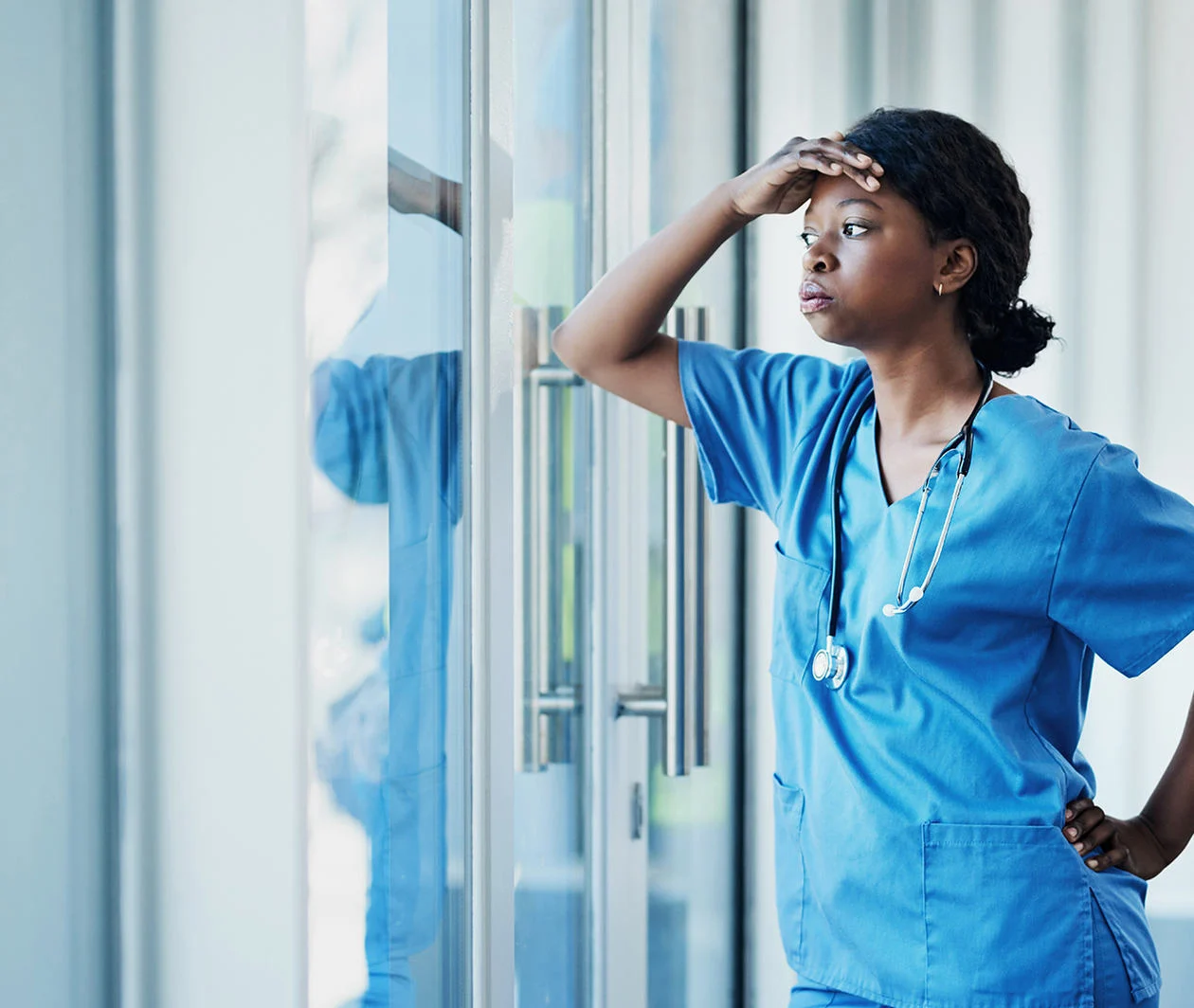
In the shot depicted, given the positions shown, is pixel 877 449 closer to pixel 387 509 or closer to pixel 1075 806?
pixel 1075 806

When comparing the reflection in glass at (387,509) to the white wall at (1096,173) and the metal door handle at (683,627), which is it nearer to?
the metal door handle at (683,627)

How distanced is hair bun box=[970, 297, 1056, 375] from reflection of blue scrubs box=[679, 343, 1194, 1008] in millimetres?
117

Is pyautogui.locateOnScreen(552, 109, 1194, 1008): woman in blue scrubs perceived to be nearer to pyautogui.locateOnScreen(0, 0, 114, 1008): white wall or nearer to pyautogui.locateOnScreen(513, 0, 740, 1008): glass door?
pyautogui.locateOnScreen(513, 0, 740, 1008): glass door

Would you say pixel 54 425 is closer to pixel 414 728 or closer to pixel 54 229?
pixel 54 229

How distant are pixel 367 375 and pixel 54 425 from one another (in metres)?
0.23

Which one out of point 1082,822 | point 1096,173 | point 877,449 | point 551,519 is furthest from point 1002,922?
point 1096,173

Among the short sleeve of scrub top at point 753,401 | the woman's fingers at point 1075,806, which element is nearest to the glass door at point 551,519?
the short sleeve of scrub top at point 753,401

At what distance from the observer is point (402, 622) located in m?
0.82

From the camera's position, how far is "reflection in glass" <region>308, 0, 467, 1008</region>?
2.23 feet

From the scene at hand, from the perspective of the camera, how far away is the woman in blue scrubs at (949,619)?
3.31 ft

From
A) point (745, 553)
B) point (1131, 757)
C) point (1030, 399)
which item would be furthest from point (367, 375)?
point (1131, 757)

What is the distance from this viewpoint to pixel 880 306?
3.50 ft

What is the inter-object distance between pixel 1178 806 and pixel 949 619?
0.37 m

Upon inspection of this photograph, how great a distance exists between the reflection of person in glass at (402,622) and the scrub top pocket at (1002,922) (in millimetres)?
444
